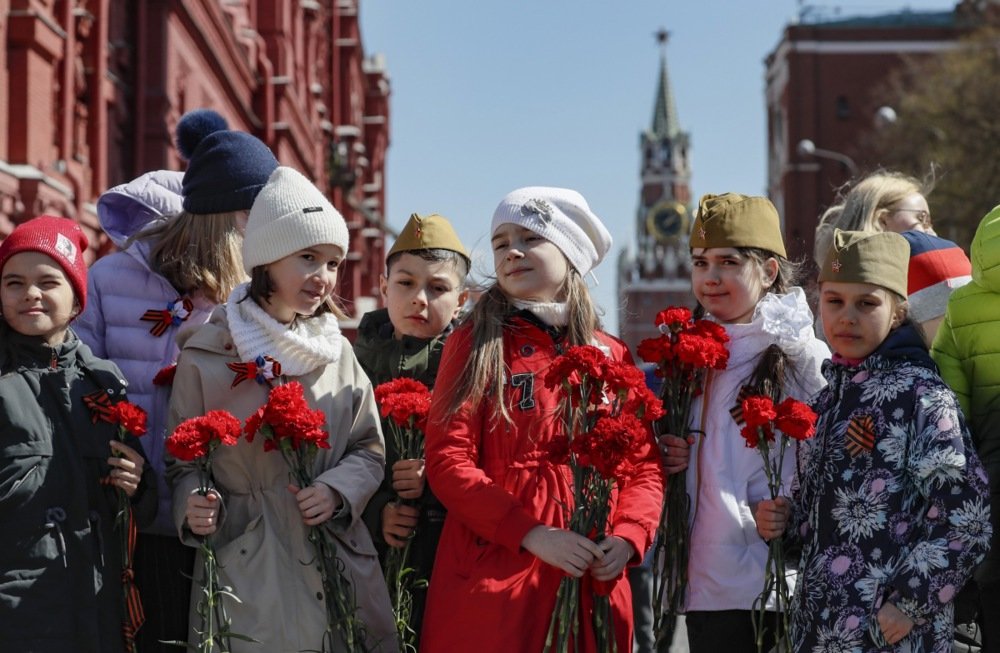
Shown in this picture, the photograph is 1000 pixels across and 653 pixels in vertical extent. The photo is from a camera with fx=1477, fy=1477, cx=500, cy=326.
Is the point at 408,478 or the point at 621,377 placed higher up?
the point at 621,377

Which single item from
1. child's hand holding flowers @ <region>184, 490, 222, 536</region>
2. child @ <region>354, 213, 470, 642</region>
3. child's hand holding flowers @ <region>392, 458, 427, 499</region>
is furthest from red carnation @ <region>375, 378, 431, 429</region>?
child's hand holding flowers @ <region>184, 490, 222, 536</region>

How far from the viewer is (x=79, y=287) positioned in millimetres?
4703

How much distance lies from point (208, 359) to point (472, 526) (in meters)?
1.00

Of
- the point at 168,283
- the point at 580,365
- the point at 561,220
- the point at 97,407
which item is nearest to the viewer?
the point at 580,365

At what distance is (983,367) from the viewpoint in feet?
15.7

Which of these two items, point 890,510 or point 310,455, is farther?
point 310,455

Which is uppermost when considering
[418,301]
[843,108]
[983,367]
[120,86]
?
[843,108]

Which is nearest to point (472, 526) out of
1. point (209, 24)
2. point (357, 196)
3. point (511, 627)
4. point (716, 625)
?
point (511, 627)

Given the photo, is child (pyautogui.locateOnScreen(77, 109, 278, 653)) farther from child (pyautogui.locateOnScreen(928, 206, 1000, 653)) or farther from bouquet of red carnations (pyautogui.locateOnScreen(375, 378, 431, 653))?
child (pyautogui.locateOnScreen(928, 206, 1000, 653))

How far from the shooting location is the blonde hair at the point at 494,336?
459cm

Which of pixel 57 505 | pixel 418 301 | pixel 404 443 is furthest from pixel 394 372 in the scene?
pixel 57 505

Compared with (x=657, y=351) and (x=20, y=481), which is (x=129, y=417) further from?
(x=657, y=351)

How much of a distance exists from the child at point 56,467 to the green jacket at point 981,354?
2636mm

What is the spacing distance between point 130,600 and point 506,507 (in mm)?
1224
